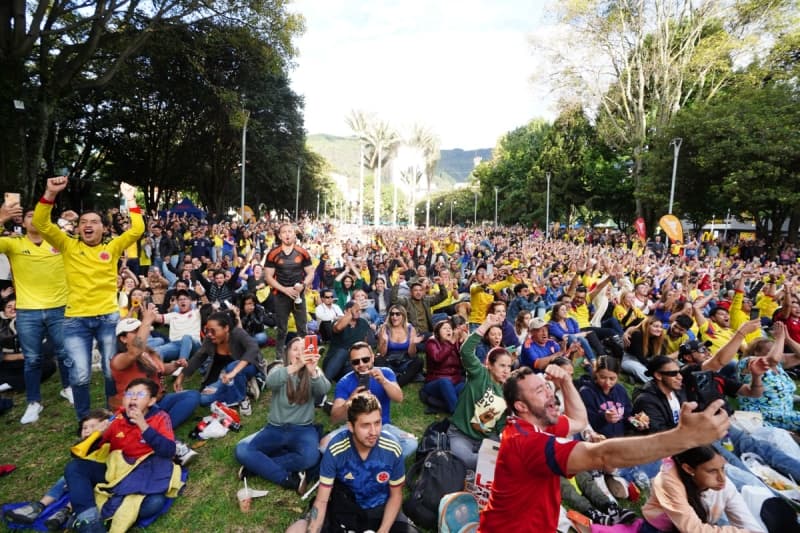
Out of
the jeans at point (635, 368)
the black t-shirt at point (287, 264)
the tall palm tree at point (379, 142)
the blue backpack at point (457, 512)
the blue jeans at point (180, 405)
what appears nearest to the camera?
the blue backpack at point (457, 512)

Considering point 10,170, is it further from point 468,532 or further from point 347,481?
point 468,532

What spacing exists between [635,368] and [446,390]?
12.3 feet

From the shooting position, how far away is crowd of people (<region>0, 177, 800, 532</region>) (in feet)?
8.00

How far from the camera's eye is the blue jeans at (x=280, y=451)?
12.6 feet

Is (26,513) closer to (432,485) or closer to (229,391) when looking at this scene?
(229,391)

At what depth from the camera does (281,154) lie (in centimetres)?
3294

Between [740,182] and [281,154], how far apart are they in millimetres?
29895

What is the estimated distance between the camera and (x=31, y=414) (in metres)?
4.73

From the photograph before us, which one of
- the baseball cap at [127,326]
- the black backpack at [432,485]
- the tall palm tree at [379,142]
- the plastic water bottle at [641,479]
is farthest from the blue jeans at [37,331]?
the tall palm tree at [379,142]

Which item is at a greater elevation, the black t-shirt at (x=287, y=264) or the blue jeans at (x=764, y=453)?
the black t-shirt at (x=287, y=264)

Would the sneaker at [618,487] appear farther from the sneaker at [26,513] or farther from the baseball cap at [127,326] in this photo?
the baseball cap at [127,326]

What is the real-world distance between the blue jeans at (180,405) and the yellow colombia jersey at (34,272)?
5.20 feet

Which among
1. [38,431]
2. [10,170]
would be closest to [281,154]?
[10,170]

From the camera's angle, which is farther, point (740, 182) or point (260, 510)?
point (740, 182)
